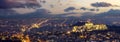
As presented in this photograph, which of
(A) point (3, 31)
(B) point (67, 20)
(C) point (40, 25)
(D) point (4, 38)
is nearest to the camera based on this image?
(D) point (4, 38)

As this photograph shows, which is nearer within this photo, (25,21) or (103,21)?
(25,21)

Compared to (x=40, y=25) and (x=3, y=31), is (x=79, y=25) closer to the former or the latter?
(x=40, y=25)

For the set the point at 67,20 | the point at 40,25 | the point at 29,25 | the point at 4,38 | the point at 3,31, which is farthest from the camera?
the point at 67,20

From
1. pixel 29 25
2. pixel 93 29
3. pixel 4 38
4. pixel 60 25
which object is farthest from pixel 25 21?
pixel 4 38

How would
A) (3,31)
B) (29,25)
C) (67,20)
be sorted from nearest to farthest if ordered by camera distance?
(3,31)
(29,25)
(67,20)

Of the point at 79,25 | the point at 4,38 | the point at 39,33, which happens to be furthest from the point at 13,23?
the point at 4,38

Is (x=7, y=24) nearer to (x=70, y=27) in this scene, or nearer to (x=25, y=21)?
(x=25, y=21)

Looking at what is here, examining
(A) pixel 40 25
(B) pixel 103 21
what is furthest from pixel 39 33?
(B) pixel 103 21

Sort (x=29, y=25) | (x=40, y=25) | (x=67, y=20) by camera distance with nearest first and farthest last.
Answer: (x=29, y=25) → (x=40, y=25) → (x=67, y=20)

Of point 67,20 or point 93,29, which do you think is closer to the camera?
point 93,29
